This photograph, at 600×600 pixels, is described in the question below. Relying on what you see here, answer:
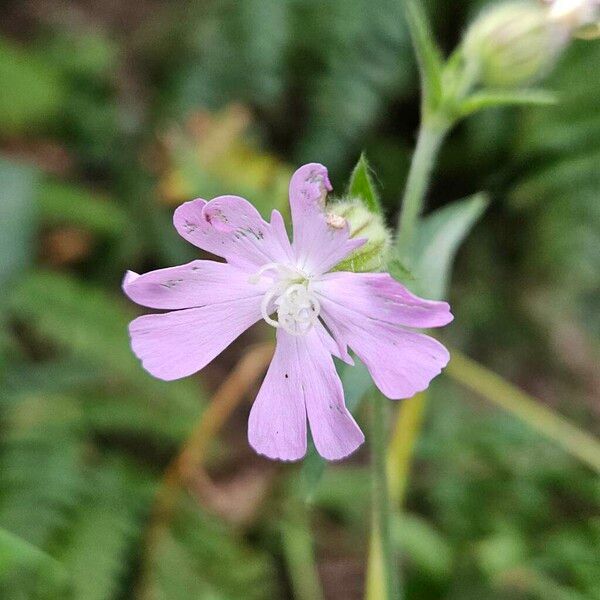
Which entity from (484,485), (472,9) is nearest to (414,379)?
(484,485)

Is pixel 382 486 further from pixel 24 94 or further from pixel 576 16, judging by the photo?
pixel 24 94

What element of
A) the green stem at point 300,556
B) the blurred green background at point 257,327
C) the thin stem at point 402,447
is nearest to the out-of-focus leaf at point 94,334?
the blurred green background at point 257,327

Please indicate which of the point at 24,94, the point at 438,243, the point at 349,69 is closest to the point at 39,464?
the point at 438,243

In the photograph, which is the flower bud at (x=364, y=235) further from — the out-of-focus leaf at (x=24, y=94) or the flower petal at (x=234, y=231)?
the out-of-focus leaf at (x=24, y=94)

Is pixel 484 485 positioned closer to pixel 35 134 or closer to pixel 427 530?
pixel 427 530

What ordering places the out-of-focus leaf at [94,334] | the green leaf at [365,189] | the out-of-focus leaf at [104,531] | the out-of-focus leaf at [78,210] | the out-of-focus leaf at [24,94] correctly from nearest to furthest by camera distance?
the green leaf at [365,189], the out-of-focus leaf at [104,531], the out-of-focus leaf at [94,334], the out-of-focus leaf at [78,210], the out-of-focus leaf at [24,94]

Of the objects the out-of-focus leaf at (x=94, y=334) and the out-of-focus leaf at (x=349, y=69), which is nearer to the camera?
the out-of-focus leaf at (x=94, y=334)

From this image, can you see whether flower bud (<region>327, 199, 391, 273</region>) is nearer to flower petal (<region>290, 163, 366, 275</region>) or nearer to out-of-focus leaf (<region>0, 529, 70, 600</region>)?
flower petal (<region>290, 163, 366, 275</region>)
